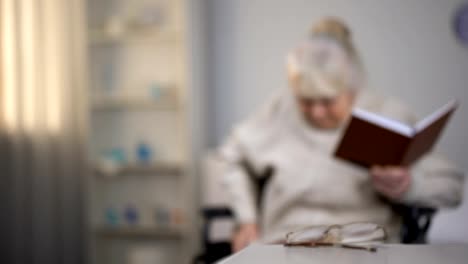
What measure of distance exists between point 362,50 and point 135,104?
972mm

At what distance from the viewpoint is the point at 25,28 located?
8.61 ft

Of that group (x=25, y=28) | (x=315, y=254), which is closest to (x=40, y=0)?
(x=25, y=28)

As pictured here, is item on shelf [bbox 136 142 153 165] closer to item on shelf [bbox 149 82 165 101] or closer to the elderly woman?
item on shelf [bbox 149 82 165 101]

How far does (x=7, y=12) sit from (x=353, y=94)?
61.3 inches

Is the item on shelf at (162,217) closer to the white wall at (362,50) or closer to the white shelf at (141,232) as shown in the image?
the white shelf at (141,232)

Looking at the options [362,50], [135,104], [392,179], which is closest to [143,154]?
[135,104]

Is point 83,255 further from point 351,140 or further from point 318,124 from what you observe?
point 351,140

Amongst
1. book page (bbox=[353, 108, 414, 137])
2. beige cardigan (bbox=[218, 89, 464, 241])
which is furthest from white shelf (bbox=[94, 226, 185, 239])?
book page (bbox=[353, 108, 414, 137])

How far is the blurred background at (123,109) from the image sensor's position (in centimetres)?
256

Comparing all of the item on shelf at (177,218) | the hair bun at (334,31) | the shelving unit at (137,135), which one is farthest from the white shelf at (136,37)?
the hair bun at (334,31)

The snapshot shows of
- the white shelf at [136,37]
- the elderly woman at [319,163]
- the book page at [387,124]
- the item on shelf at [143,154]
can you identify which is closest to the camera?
the book page at [387,124]

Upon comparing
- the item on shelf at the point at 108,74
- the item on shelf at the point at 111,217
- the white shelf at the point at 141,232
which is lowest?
the white shelf at the point at 141,232

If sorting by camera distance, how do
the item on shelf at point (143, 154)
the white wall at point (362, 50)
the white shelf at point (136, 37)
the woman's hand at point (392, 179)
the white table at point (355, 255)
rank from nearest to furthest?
1. the white table at point (355, 255)
2. the woman's hand at point (392, 179)
3. the white wall at point (362, 50)
4. the white shelf at point (136, 37)
5. the item on shelf at point (143, 154)

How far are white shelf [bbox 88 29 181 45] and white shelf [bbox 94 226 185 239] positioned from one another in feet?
2.62
